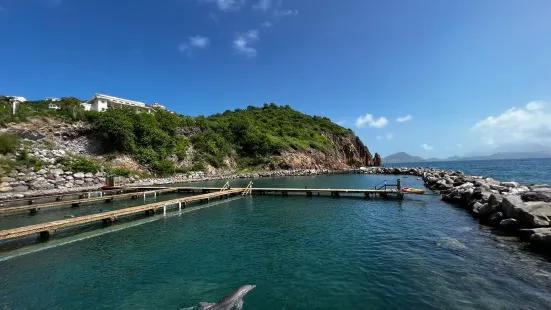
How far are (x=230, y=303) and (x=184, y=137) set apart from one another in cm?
5824

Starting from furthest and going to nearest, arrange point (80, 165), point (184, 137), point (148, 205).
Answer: point (184, 137) < point (80, 165) < point (148, 205)

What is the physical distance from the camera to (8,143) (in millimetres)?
34531

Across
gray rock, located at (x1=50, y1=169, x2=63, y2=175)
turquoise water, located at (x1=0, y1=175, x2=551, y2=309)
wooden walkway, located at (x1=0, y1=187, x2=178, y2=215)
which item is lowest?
turquoise water, located at (x1=0, y1=175, x2=551, y2=309)

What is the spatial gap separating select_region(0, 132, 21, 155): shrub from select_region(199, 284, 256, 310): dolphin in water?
141 ft

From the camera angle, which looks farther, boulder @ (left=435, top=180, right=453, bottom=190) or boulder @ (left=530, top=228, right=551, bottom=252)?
boulder @ (left=435, top=180, right=453, bottom=190)

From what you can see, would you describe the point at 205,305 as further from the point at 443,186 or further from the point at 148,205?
the point at 443,186

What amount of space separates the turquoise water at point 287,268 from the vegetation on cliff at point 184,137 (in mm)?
35355

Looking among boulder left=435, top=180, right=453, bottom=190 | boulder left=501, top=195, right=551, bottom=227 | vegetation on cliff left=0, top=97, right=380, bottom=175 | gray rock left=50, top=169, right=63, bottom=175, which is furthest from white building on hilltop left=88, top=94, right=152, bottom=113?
boulder left=501, top=195, right=551, bottom=227

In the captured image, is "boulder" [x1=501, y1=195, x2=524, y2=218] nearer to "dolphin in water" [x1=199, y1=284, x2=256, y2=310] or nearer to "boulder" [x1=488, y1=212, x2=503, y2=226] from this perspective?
"boulder" [x1=488, y1=212, x2=503, y2=226]

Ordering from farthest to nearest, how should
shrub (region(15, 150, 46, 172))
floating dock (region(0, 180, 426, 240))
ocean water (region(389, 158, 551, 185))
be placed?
1. ocean water (region(389, 158, 551, 185))
2. shrub (region(15, 150, 46, 172))
3. floating dock (region(0, 180, 426, 240))

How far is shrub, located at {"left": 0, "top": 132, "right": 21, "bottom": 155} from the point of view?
111 feet

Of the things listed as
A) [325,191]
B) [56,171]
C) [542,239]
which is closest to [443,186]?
[325,191]

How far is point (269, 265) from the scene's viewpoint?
11.5 metres

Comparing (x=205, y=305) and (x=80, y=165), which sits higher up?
(x=80, y=165)
